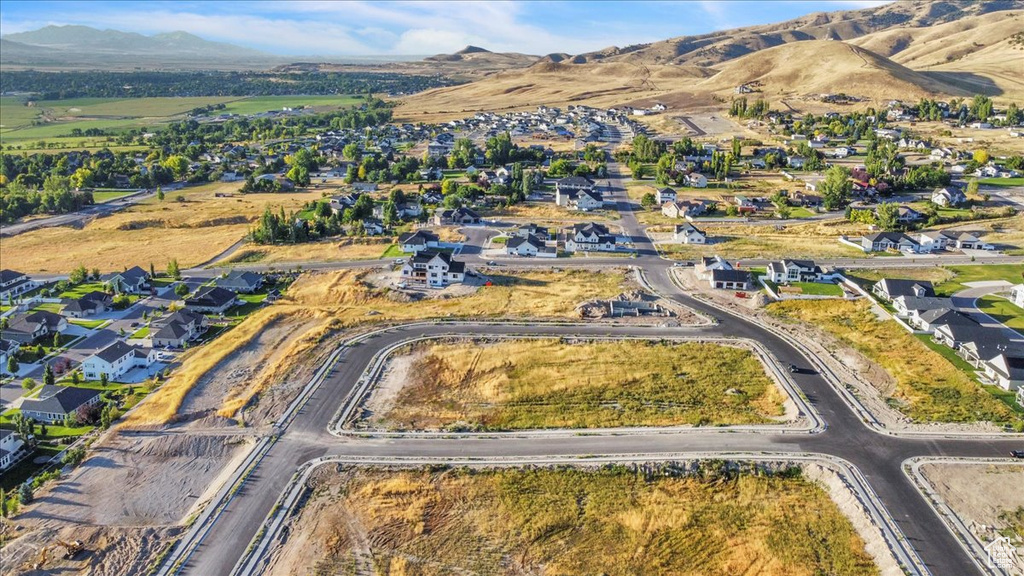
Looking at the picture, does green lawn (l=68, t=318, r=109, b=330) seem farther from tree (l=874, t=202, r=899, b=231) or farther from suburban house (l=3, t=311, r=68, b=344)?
tree (l=874, t=202, r=899, b=231)

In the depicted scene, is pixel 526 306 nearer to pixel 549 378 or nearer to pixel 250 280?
pixel 549 378

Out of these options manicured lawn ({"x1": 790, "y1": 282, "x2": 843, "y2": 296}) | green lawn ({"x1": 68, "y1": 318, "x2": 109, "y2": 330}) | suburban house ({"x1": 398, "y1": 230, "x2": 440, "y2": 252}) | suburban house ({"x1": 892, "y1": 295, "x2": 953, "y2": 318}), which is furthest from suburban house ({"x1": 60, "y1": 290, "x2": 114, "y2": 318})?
suburban house ({"x1": 892, "y1": 295, "x2": 953, "y2": 318})

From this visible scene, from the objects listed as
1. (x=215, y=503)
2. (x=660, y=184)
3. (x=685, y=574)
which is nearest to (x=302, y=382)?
(x=215, y=503)

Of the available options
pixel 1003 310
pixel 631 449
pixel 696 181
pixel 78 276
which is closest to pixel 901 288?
pixel 1003 310

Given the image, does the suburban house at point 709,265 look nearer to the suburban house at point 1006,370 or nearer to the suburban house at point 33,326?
the suburban house at point 1006,370

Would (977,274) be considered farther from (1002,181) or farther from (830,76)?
(830,76)

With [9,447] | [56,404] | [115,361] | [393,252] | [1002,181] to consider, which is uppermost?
[1002,181]
